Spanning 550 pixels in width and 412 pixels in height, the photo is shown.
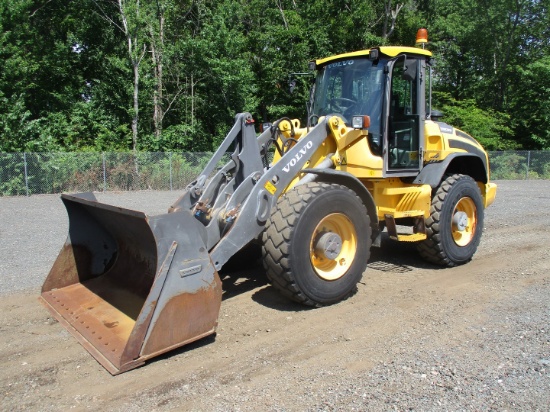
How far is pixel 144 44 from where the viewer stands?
2200 cm

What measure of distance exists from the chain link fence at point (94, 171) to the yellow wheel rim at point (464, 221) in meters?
10.1

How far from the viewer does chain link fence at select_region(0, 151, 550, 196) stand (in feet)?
54.9

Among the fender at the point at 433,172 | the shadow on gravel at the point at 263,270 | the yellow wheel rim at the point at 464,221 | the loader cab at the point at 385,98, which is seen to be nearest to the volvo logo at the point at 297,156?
the loader cab at the point at 385,98

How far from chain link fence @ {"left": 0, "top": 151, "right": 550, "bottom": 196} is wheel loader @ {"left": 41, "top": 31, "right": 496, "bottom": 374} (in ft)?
33.3

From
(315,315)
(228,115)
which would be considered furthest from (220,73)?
(315,315)

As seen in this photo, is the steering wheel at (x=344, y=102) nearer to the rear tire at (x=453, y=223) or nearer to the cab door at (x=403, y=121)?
the cab door at (x=403, y=121)

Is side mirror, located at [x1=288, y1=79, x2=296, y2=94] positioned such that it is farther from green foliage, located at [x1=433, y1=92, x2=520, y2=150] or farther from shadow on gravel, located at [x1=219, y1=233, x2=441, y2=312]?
green foliage, located at [x1=433, y1=92, x2=520, y2=150]

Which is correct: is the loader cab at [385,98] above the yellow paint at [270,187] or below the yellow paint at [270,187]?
above

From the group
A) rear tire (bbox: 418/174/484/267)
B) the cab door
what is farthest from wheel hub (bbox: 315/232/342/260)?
rear tire (bbox: 418/174/484/267)

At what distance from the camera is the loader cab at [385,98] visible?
A: 19.3ft

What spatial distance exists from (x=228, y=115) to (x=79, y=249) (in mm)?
19083

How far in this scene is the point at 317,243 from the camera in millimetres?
4910

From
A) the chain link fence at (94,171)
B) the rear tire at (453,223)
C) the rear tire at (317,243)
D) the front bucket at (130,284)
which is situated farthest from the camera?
the chain link fence at (94,171)

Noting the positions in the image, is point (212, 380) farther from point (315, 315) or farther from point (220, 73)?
point (220, 73)
